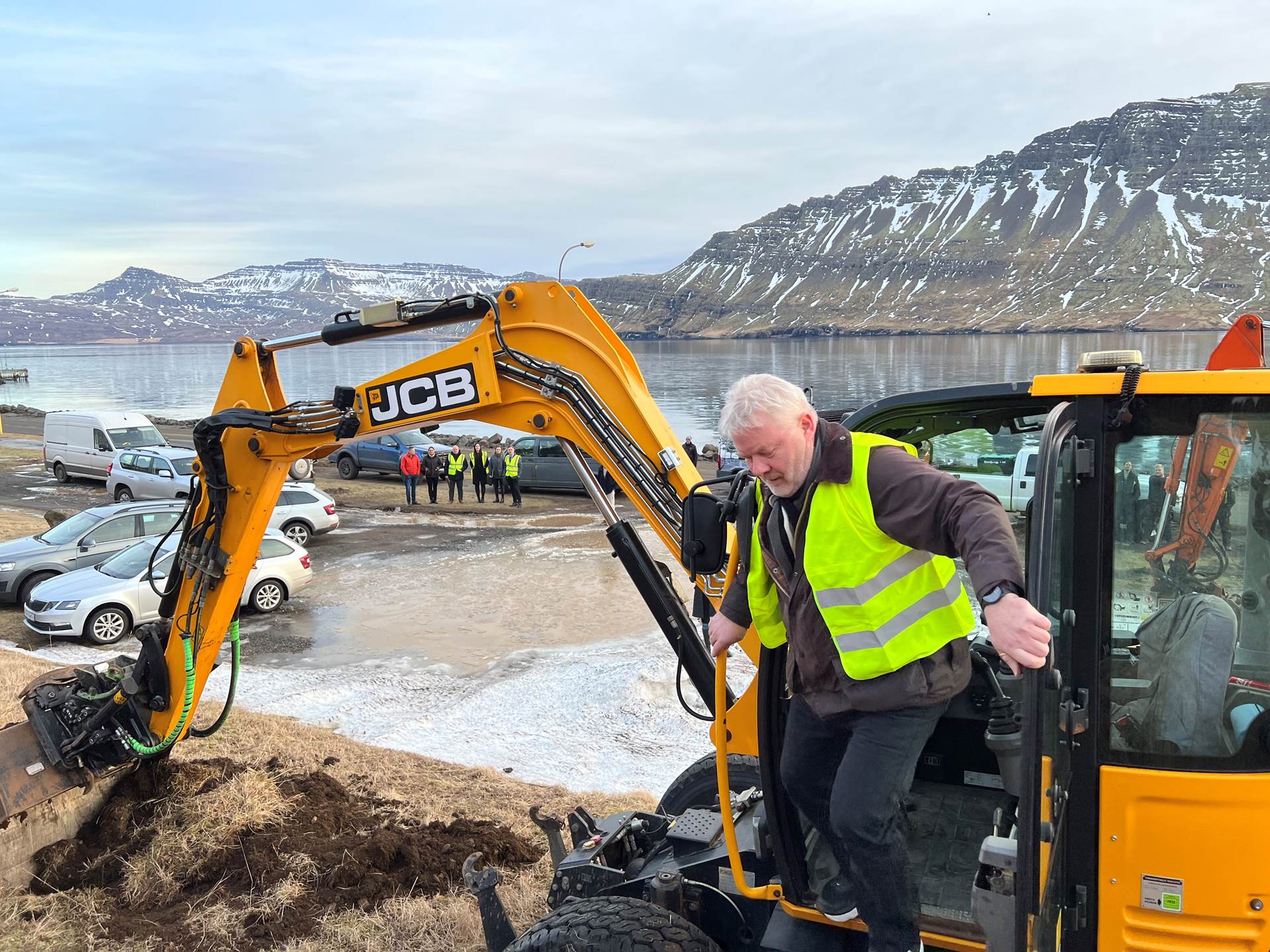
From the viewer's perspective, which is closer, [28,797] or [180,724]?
[28,797]

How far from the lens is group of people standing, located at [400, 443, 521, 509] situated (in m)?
24.7

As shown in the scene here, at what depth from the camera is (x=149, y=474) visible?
74.5ft

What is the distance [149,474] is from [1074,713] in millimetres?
23658

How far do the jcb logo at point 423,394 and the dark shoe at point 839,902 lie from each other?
118 inches

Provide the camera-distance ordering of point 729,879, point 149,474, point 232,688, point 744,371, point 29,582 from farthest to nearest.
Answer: point 744,371 → point 149,474 → point 29,582 → point 232,688 → point 729,879

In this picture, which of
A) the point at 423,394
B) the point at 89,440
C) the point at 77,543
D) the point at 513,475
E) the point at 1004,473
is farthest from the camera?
the point at 89,440

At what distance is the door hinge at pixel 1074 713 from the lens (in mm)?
2727

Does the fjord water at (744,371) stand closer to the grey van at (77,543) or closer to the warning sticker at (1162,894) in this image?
the grey van at (77,543)

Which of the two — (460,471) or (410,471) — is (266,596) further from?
(460,471)

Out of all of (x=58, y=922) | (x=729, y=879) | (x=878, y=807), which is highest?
(x=878, y=807)

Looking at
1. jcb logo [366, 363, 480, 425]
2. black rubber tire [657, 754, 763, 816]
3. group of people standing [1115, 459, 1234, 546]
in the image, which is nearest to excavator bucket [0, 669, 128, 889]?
jcb logo [366, 363, 480, 425]

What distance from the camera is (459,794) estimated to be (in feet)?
23.9

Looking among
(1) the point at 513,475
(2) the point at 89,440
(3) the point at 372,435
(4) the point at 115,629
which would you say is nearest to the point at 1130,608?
(3) the point at 372,435

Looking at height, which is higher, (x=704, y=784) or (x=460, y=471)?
(x=704, y=784)
